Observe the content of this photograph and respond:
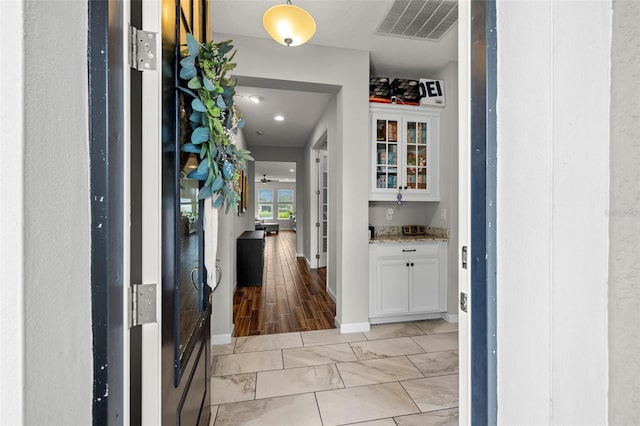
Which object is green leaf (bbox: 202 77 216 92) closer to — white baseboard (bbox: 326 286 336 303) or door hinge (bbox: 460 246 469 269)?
door hinge (bbox: 460 246 469 269)

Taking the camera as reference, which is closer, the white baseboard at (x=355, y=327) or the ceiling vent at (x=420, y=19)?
the ceiling vent at (x=420, y=19)

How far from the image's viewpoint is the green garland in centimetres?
97

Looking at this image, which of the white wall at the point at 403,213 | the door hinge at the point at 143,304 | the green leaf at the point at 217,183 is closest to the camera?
the door hinge at the point at 143,304

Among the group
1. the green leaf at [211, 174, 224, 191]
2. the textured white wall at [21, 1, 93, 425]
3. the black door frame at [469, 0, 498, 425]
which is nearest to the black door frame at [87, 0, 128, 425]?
the textured white wall at [21, 1, 93, 425]

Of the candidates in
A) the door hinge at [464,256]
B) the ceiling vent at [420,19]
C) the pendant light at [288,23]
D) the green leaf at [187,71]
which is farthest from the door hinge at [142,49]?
the ceiling vent at [420,19]

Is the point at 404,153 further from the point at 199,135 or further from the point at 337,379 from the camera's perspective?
the point at 199,135

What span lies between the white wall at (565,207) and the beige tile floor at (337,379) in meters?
1.26

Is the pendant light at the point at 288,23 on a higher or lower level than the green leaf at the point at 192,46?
higher

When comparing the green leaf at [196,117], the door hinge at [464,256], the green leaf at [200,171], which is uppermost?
the green leaf at [196,117]

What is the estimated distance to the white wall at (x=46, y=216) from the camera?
40 cm

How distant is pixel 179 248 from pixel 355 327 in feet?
7.32

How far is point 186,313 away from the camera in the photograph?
108 cm

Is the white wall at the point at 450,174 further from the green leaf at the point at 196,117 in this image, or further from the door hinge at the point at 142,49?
the door hinge at the point at 142,49

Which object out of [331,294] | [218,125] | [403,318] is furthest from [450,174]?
[218,125]
